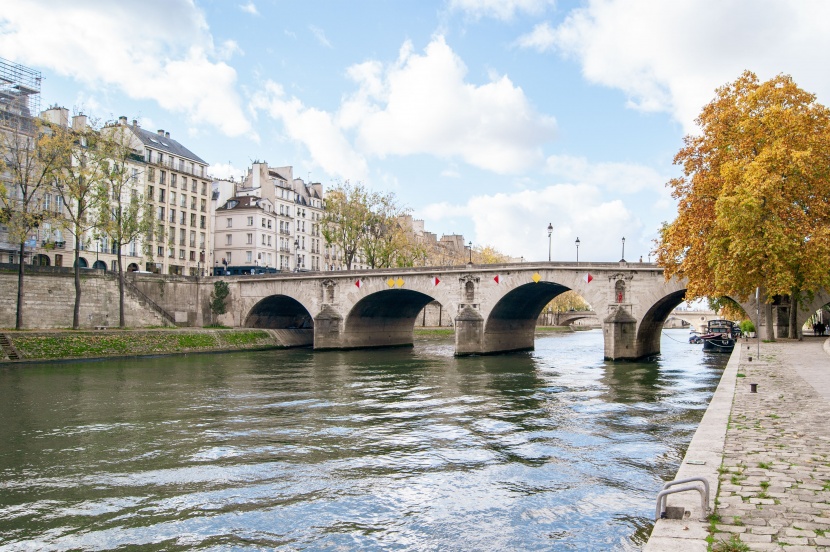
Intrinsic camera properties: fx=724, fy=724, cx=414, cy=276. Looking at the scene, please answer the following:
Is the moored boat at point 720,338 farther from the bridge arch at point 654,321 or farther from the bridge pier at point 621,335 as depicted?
the bridge pier at point 621,335

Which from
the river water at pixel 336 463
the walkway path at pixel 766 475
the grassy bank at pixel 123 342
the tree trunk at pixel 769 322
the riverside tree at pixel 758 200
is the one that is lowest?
the river water at pixel 336 463

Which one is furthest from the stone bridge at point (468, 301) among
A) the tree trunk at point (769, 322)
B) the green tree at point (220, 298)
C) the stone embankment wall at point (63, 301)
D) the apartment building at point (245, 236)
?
the apartment building at point (245, 236)

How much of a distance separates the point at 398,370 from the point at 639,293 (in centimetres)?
1609

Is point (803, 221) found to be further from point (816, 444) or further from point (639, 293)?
point (816, 444)

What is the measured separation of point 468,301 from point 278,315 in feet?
80.4

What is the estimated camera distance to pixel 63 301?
54.0 metres

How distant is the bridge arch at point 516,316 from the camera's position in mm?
51531

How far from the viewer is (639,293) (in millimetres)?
44625

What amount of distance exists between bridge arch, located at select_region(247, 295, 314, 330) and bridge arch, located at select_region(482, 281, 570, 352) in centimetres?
1744

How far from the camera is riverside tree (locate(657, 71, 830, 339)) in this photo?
33.0 m

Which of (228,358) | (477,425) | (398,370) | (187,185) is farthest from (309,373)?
(187,185)

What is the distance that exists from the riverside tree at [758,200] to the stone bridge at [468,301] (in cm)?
612

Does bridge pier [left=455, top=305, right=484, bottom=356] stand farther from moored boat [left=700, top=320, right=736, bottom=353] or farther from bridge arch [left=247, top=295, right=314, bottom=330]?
moored boat [left=700, top=320, right=736, bottom=353]

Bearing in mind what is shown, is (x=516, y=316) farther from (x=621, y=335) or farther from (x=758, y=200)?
(x=758, y=200)
